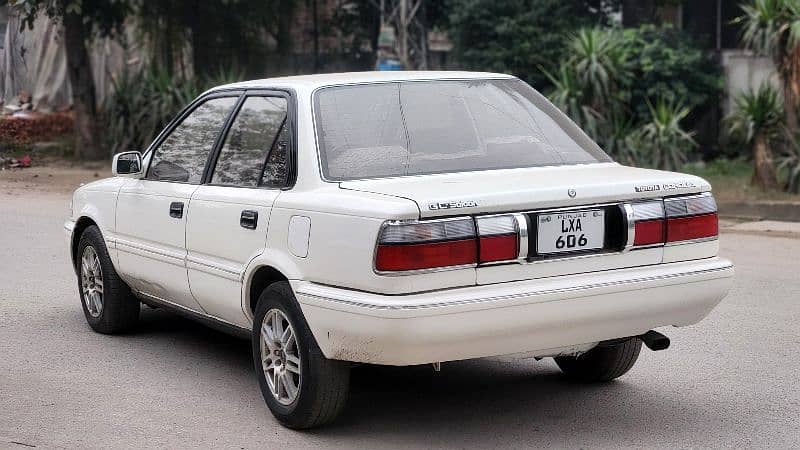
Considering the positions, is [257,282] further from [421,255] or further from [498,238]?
[498,238]

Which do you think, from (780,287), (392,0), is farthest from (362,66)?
(780,287)

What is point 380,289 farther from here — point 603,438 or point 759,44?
point 759,44

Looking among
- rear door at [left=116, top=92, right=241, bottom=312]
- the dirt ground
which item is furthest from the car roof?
the dirt ground

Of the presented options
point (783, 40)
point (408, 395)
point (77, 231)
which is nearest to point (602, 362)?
point (408, 395)

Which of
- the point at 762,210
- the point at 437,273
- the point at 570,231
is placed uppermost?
the point at 570,231

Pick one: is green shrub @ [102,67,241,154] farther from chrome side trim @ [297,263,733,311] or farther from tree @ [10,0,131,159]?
chrome side trim @ [297,263,733,311]

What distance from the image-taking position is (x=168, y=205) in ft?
22.5

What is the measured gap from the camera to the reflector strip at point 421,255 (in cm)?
512

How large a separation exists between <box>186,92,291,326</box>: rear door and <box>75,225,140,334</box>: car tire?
1.22 m

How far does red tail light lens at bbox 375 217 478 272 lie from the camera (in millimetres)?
5129

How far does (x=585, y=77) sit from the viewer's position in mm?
16312

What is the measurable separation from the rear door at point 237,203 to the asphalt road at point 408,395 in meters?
0.56

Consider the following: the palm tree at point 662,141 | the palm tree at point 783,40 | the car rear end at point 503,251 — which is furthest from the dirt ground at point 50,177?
the car rear end at point 503,251

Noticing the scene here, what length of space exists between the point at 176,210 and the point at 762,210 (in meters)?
8.73
